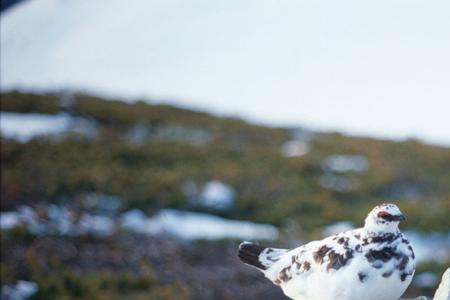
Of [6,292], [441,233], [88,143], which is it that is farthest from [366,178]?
[6,292]

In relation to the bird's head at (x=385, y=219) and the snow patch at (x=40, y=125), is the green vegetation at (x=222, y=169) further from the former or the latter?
the bird's head at (x=385, y=219)

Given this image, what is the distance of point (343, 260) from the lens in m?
2.76

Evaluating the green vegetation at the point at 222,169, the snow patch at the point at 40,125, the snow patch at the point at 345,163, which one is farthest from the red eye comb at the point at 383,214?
the snow patch at the point at 40,125

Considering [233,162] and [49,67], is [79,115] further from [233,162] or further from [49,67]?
[233,162]

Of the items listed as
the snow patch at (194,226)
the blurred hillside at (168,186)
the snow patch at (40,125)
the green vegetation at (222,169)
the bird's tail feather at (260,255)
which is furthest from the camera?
the snow patch at (40,125)

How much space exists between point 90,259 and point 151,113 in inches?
124

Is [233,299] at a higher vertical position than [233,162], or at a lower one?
lower

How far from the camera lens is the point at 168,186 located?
7105 millimetres

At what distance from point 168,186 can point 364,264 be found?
4534mm

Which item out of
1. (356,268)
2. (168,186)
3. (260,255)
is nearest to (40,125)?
(168,186)

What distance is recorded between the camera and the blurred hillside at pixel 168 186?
19.9 feet

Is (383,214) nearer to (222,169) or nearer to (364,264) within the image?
(364,264)

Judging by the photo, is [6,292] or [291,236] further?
[291,236]

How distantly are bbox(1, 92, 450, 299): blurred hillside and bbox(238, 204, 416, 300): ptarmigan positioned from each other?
3.03m
